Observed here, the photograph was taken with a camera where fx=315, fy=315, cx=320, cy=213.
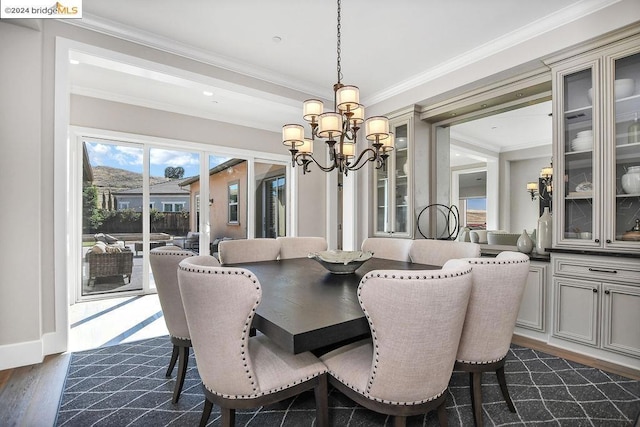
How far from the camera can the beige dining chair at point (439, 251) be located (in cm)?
231

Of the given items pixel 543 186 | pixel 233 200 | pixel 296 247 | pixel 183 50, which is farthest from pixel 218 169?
pixel 543 186

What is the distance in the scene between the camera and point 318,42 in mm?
2971

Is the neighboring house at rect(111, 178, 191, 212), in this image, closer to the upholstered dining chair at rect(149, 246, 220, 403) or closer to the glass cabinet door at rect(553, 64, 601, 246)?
the upholstered dining chair at rect(149, 246, 220, 403)

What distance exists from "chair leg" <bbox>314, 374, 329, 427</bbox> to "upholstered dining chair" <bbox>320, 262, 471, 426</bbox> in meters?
0.19

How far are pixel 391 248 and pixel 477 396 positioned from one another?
141cm

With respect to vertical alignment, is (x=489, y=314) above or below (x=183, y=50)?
below

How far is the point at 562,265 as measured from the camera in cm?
256

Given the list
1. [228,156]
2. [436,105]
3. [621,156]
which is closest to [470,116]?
[436,105]

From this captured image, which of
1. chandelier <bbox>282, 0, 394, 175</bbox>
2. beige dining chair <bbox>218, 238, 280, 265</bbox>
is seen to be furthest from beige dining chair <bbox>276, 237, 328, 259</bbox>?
chandelier <bbox>282, 0, 394, 175</bbox>

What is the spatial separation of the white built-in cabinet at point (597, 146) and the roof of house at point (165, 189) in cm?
460

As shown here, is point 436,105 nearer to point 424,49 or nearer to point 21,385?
point 424,49

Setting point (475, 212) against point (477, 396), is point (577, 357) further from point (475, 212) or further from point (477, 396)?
point (475, 212)

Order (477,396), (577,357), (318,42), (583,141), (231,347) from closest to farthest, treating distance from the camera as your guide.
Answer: (231,347), (477,396), (577,357), (583,141), (318,42)

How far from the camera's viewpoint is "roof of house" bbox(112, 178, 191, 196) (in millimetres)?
4418
